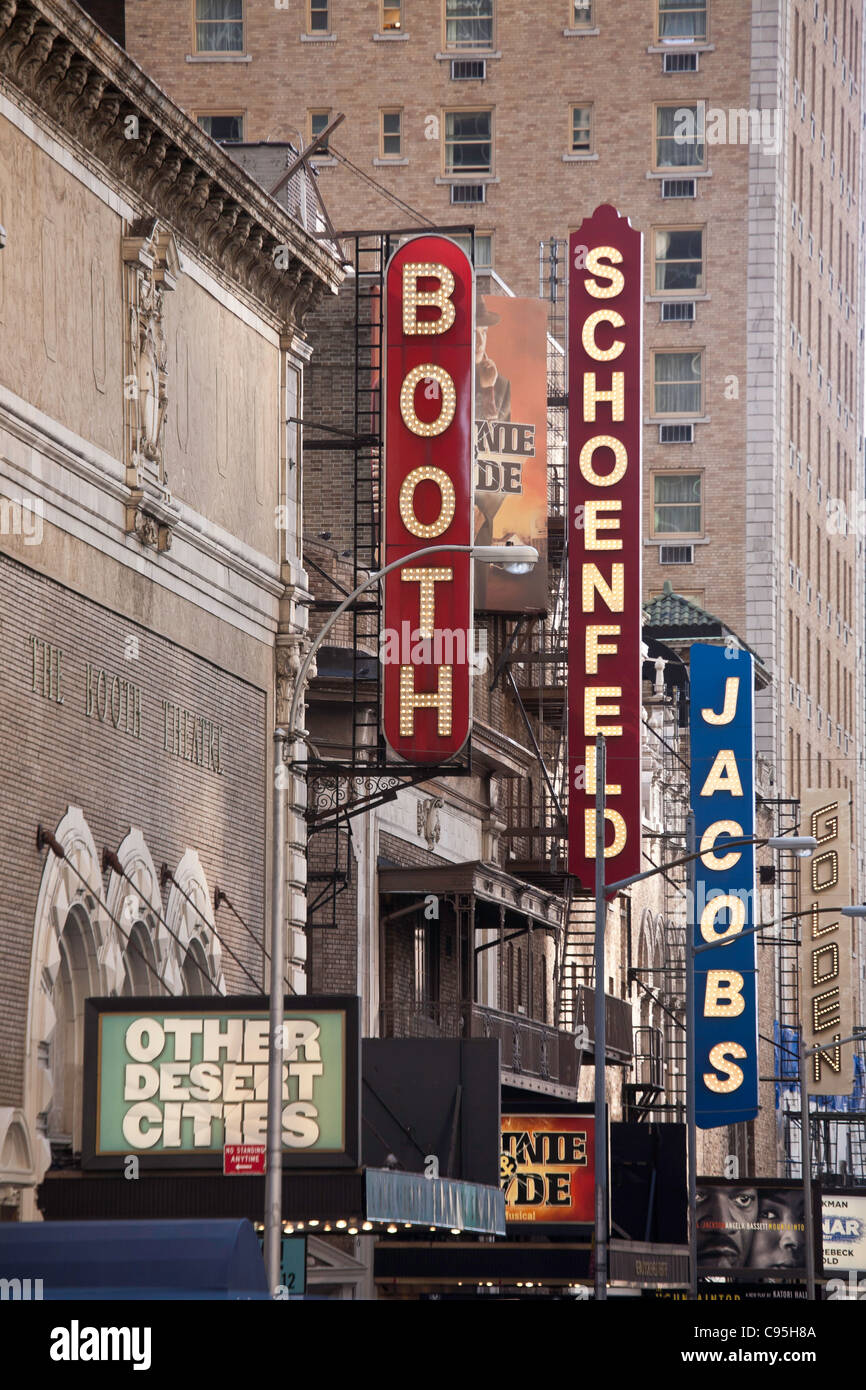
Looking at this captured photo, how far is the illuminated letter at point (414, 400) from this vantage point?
131ft

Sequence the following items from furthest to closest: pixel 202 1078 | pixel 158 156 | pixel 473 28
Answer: pixel 473 28, pixel 158 156, pixel 202 1078

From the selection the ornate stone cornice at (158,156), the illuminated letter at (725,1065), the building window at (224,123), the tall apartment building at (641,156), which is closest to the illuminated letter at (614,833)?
the ornate stone cornice at (158,156)

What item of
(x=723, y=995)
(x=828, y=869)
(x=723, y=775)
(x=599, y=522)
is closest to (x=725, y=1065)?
(x=723, y=995)

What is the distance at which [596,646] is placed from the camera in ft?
164

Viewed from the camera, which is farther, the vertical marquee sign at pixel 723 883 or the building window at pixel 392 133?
the building window at pixel 392 133

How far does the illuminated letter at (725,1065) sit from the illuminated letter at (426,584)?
92.6ft

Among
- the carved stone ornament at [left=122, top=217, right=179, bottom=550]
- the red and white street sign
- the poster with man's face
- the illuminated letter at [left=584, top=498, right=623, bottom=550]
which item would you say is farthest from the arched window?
the poster with man's face

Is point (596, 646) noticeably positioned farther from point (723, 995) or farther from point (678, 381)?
point (678, 381)

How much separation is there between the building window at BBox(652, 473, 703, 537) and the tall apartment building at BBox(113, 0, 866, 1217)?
77 mm

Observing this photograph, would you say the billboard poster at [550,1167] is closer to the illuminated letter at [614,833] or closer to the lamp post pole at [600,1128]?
the lamp post pole at [600,1128]

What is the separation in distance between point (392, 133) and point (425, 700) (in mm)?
43340

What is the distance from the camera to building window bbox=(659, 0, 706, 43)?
80.8 m

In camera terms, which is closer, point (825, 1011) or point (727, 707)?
point (727, 707)

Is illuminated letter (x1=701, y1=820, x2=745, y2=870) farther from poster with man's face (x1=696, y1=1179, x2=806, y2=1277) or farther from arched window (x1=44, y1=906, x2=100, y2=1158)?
arched window (x1=44, y1=906, x2=100, y2=1158)
